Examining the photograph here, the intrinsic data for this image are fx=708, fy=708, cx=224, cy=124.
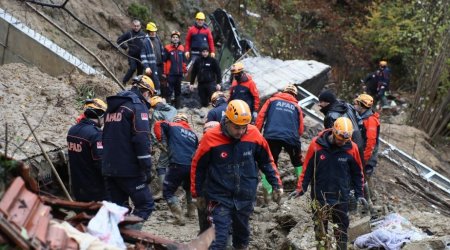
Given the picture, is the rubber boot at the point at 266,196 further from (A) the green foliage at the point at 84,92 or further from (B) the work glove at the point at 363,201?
(A) the green foliage at the point at 84,92

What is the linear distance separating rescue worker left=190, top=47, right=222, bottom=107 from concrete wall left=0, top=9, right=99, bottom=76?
8.77 feet

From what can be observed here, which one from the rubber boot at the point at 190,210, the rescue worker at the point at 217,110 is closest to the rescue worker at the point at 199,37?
Answer: the rescue worker at the point at 217,110

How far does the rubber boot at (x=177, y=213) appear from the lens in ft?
29.6

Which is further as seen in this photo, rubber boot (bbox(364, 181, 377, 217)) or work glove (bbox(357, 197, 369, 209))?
rubber boot (bbox(364, 181, 377, 217))

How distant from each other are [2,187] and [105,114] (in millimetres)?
2756

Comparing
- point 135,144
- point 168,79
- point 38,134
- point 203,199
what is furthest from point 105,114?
point 168,79

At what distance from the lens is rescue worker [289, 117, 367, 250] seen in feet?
26.0

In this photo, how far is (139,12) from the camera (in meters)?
17.6

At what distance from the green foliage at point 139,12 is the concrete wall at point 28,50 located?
587 cm

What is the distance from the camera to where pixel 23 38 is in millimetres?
11688

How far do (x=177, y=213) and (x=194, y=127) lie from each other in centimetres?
314

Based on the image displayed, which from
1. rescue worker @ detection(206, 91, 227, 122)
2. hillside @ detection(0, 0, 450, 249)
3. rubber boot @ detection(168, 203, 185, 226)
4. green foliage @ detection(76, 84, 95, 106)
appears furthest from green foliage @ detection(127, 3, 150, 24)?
rubber boot @ detection(168, 203, 185, 226)

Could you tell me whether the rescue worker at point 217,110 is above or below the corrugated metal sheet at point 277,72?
below

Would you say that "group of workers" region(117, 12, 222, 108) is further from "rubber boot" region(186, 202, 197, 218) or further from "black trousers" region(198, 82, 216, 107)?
"rubber boot" region(186, 202, 197, 218)
